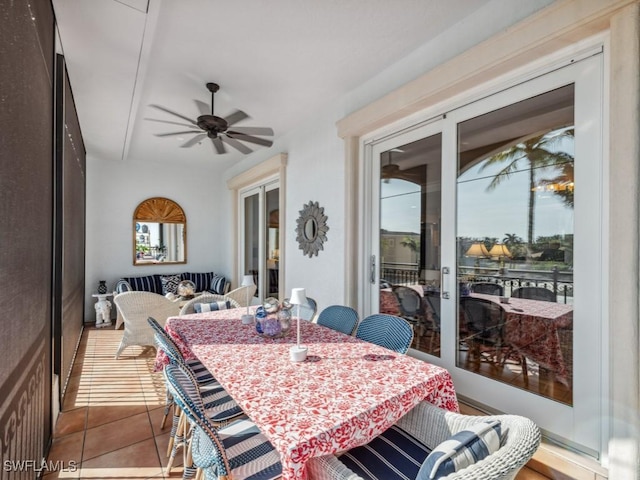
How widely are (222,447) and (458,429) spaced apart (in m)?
0.92

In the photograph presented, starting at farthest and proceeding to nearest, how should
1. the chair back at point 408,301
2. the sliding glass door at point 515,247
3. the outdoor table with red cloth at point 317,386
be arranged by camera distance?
the chair back at point 408,301 < the sliding glass door at point 515,247 < the outdoor table with red cloth at point 317,386

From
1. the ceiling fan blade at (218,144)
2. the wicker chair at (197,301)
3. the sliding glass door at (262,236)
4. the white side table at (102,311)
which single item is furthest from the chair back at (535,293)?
the white side table at (102,311)

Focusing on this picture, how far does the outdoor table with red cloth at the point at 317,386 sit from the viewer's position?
1.08 metres

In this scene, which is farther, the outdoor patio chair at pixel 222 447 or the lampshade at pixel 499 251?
the lampshade at pixel 499 251

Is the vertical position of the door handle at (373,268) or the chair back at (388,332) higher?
the door handle at (373,268)

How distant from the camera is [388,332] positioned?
2.14m

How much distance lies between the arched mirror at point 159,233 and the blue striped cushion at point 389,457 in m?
5.77

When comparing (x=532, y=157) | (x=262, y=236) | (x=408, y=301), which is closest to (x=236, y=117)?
(x=408, y=301)

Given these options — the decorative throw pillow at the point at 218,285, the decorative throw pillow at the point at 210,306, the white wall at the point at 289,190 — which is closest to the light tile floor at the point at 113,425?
the decorative throw pillow at the point at 210,306

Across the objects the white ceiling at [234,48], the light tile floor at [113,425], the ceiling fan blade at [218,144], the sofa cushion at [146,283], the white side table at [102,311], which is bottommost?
the light tile floor at [113,425]

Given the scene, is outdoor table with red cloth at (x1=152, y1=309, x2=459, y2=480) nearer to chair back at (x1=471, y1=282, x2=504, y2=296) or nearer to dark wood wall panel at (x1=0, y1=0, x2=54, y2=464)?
dark wood wall panel at (x1=0, y1=0, x2=54, y2=464)

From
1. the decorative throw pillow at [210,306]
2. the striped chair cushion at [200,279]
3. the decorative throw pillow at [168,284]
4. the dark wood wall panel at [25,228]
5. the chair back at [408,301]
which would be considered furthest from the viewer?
the striped chair cushion at [200,279]

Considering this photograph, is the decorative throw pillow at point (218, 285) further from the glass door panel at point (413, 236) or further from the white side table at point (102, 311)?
the glass door panel at point (413, 236)

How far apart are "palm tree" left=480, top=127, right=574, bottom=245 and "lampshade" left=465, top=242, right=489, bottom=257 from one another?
0.29m
